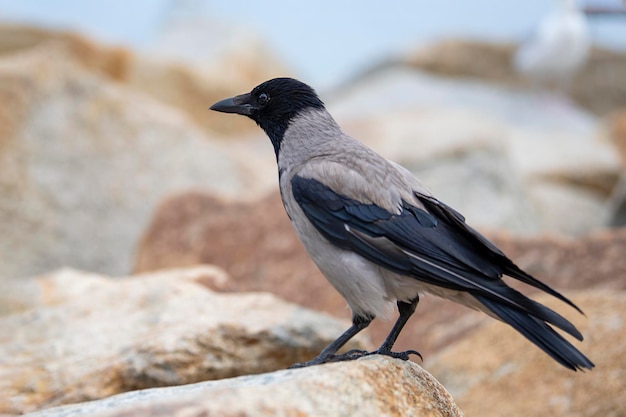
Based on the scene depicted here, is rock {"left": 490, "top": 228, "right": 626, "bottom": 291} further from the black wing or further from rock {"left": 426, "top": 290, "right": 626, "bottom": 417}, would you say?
the black wing

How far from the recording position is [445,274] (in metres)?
4.06

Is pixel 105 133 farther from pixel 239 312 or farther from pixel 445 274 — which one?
pixel 445 274

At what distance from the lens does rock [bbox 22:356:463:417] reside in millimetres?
3217

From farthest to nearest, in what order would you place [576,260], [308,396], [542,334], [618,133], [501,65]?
[501,65] → [618,133] → [576,260] → [542,334] → [308,396]

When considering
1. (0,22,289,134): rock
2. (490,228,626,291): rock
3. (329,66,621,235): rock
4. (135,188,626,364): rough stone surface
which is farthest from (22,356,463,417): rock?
(0,22,289,134): rock

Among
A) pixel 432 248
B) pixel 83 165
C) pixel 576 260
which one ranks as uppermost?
pixel 432 248

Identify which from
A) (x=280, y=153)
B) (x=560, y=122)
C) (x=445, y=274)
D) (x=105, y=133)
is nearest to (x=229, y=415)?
(x=445, y=274)

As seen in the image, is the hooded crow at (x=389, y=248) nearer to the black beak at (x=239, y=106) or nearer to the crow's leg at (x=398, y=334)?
the crow's leg at (x=398, y=334)

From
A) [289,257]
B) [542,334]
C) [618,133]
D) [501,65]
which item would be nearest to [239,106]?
[542,334]

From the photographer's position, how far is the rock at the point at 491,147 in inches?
396

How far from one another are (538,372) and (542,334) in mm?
2182

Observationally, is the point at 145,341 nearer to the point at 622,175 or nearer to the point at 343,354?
the point at 343,354

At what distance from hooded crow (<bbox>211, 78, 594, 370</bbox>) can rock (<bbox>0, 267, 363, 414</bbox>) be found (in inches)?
39.8

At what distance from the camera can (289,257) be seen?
7945mm
